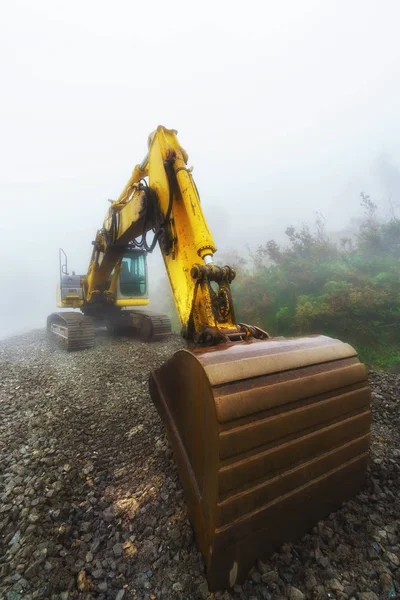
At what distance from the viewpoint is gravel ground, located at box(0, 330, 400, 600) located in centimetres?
153

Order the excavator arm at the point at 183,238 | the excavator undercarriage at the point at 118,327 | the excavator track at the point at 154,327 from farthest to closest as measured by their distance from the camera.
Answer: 1. the excavator track at the point at 154,327
2. the excavator undercarriage at the point at 118,327
3. the excavator arm at the point at 183,238

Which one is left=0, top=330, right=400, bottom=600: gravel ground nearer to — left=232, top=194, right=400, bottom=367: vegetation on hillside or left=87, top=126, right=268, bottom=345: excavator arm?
left=87, top=126, right=268, bottom=345: excavator arm

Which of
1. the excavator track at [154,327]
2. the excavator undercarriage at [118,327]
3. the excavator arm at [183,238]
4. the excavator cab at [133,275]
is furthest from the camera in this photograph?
the excavator cab at [133,275]

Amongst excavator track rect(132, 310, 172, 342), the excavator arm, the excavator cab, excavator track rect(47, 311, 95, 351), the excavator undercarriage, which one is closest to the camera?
the excavator arm

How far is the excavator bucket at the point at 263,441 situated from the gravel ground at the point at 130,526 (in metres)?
0.12

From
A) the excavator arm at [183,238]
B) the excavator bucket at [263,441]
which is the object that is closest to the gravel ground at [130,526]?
the excavator bucket at [263,441]

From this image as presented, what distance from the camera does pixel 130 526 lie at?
1.92 m

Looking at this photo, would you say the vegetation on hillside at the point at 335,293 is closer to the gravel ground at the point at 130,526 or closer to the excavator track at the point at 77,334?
the gravel ground at the point at 130,526

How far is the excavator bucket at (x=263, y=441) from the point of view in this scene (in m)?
1.46

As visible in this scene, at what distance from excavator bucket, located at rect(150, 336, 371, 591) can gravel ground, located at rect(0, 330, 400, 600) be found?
0.12 metres

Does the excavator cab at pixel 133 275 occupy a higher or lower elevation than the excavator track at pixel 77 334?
higher

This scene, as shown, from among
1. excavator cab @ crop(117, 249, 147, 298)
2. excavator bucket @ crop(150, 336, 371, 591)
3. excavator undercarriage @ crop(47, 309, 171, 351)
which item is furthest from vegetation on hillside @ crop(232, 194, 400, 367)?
excavator bucket @ crop(150, 336, 371, 591)

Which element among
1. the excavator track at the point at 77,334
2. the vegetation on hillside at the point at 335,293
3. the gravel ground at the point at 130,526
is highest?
the vegetation on hillside at the point at 335,293

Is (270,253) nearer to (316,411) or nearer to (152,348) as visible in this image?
(152,348)
